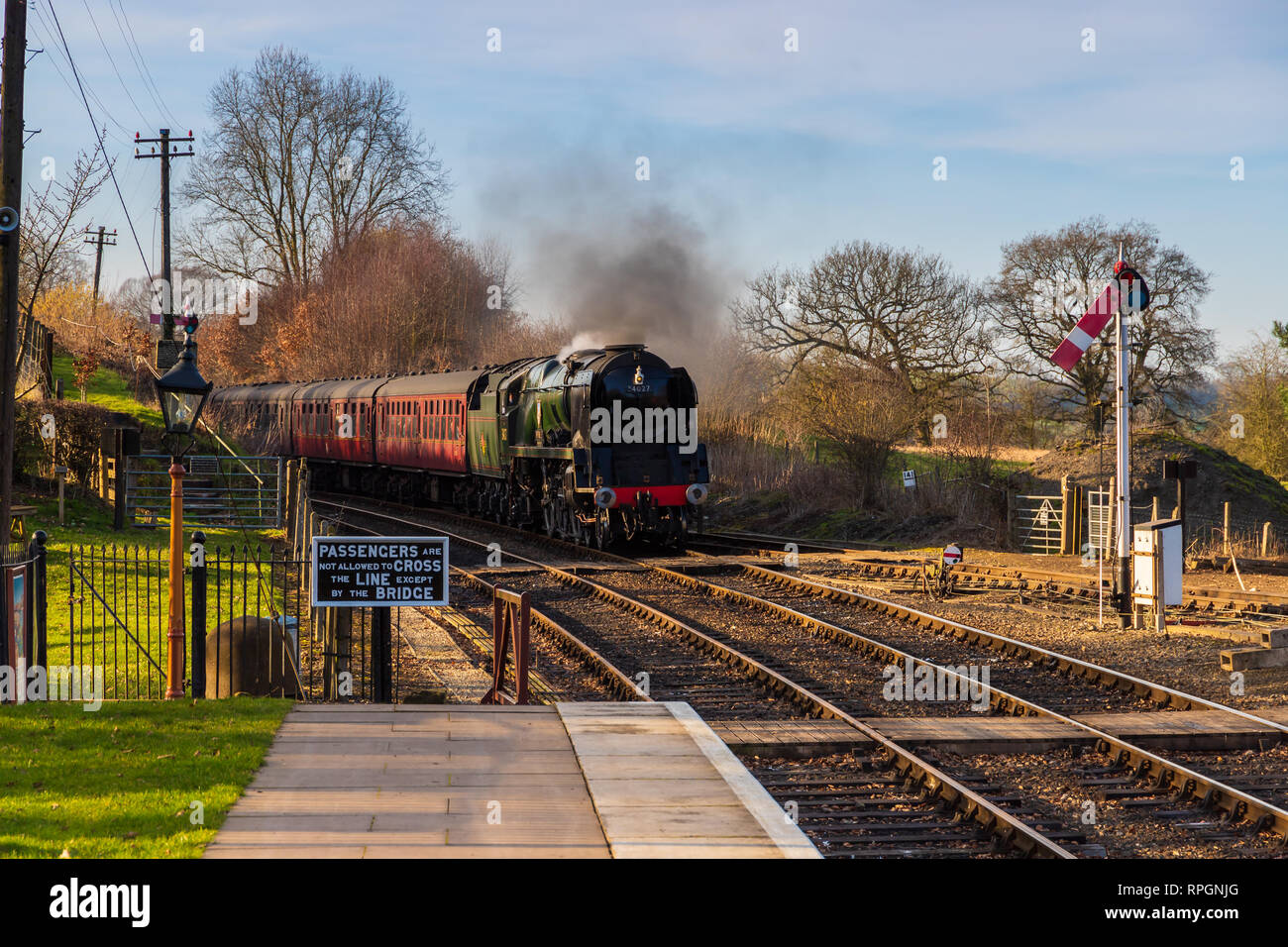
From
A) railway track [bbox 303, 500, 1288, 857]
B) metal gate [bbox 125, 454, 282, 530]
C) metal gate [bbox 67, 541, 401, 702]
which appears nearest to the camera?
railway track [bbox 303, 500, 1288, 857]

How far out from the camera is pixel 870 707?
11336 millimetres

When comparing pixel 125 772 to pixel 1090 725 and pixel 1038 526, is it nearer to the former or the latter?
pixel 1090 725

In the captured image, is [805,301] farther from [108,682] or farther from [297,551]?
[108,682]

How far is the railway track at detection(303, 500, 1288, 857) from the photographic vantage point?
25.5 feet

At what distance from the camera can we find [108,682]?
12.0 meters

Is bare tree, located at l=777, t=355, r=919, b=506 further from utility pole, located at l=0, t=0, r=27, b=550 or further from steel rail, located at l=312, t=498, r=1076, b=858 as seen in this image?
utility pole, located at l=0, t=0, r=27, b=550

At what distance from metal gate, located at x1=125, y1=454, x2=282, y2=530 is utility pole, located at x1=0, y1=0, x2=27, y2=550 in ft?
37.6

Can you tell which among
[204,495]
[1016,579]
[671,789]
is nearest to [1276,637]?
[1016,579]

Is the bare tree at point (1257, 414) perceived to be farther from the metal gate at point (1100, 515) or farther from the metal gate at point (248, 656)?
the metal gate at point (248, 656)

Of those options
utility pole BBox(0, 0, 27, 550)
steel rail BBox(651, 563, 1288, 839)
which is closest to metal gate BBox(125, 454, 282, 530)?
utility pole BBox(0, 0, 27, 550)

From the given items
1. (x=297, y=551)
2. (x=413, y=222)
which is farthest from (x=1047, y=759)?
(x=413, y=222)

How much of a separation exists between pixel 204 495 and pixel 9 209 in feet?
50.2

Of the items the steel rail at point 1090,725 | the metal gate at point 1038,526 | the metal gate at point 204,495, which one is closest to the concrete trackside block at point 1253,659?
the steel rail at point 1090,725

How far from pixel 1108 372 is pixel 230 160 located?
40.2 m
